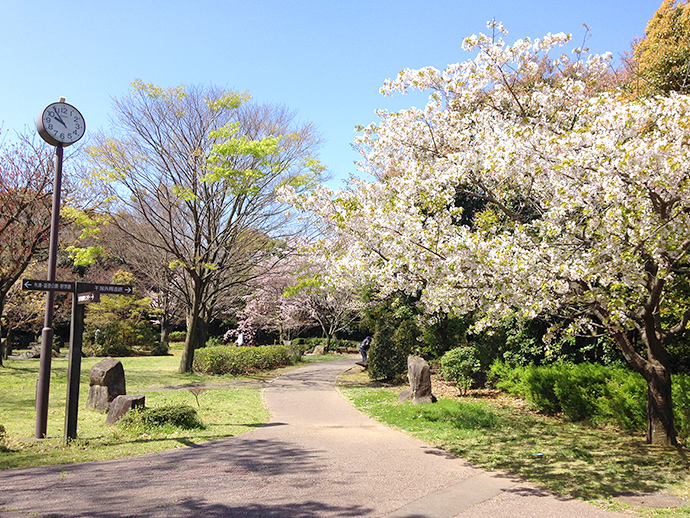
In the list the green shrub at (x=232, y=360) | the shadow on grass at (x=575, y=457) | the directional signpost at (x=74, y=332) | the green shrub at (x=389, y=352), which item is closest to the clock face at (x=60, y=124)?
the directional signpost at (x=74, y=332)

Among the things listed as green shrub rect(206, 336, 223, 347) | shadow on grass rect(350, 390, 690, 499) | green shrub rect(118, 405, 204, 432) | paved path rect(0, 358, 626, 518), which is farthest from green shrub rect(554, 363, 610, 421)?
green shrub rect(206, 336, 223, 347)

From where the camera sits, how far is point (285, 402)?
11.8 meters

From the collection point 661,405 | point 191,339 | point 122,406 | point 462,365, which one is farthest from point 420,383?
point 191,339

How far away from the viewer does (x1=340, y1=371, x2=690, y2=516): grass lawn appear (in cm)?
575

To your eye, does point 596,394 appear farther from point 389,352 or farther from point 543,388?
point 389,352

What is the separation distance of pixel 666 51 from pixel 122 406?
13.5 m

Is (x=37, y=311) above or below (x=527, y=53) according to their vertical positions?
below

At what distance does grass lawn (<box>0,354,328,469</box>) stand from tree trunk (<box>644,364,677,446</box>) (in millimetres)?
6521

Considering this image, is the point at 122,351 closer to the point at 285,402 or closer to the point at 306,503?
the point at 285,402

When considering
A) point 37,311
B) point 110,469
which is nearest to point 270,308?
point 37,311

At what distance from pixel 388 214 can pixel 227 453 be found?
4197mm

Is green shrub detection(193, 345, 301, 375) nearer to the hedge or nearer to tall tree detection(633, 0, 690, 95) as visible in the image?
the hedge

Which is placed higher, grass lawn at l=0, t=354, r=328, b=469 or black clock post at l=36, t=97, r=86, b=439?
black clock post at l=36, t=97, r=86, b=439

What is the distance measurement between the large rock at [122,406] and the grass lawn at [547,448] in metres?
4.58
